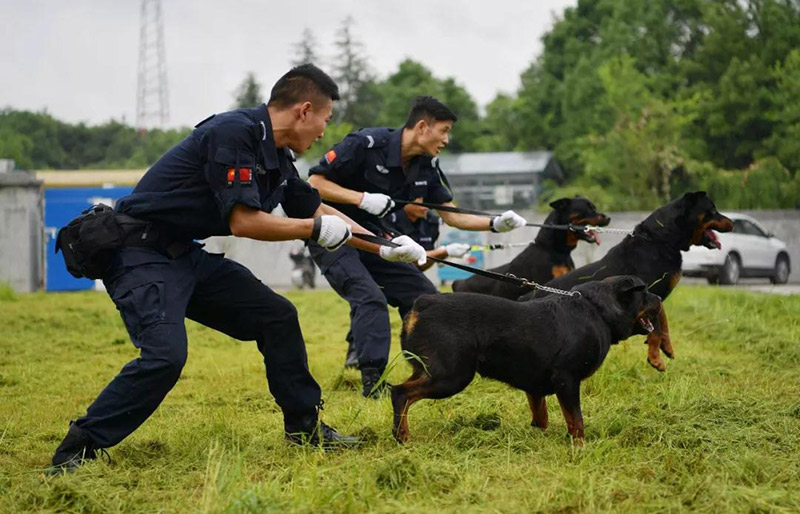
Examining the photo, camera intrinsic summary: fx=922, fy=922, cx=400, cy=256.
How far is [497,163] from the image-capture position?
45.0 meters

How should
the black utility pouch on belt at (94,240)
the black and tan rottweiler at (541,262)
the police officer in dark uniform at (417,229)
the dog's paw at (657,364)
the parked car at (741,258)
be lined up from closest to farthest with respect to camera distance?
the black utility pouch on belt at (94,240)
the dog's paw at (657,364)
the police officer in dark uniform at (417,229)
the black and tan rottweiler at (541,262)
the parked car at (741,258)

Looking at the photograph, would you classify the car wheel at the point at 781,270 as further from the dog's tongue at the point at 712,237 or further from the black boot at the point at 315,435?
the black boot at the point at 315,435

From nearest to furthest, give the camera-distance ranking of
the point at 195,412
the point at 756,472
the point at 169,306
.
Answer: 1. the point at 756,472
2. the point at 169,306
3. the point at 195,412

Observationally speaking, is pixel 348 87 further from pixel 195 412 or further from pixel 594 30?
pixel 195 412

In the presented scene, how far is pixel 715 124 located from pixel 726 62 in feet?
11.7

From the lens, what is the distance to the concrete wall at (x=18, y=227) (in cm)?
2223

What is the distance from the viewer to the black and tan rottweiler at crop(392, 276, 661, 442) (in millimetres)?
4863

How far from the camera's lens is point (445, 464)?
4.17 meters

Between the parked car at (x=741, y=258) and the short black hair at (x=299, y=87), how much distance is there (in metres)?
16.7

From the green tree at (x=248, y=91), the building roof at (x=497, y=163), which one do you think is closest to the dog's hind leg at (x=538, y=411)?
the building roof at (x=497, y=163)

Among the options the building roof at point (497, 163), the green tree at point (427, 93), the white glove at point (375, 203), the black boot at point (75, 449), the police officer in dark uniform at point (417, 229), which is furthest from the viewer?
the green tree at point (427, 93)

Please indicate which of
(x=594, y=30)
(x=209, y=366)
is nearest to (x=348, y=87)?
(x=594, y=30)

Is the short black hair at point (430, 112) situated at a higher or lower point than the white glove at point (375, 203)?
higher

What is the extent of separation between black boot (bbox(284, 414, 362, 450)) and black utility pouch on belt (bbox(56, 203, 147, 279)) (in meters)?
1.31
